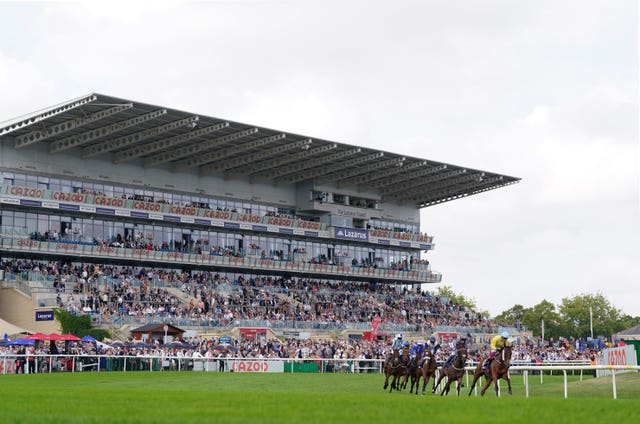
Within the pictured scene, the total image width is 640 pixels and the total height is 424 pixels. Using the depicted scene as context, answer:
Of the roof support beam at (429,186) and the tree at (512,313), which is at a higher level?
the roof support beam at (429,186)

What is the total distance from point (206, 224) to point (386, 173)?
47.9ft

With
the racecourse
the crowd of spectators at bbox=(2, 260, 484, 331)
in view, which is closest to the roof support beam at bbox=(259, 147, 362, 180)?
the crowd of spectators at bbox=(2, 260, 484, 331)

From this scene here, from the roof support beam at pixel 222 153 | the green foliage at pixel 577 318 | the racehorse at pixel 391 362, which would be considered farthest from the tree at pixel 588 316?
the racehorse at pixel 391 362

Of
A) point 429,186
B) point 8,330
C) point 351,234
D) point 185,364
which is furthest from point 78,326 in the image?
point 429,186

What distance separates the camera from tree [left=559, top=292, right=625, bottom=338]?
323 ft

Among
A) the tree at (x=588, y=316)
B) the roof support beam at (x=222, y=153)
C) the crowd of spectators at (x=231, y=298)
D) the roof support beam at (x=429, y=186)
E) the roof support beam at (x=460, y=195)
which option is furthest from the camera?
the tree at (x=588, y=316)

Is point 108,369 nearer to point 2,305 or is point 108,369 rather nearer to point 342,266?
point 2,305

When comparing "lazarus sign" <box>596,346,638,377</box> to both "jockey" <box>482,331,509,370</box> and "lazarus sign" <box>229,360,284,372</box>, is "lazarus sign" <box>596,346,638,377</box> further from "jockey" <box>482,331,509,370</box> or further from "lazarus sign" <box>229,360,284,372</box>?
"lazarus sign" <box>229,360,284,372</box>

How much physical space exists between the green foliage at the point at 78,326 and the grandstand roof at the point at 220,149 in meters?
10.6

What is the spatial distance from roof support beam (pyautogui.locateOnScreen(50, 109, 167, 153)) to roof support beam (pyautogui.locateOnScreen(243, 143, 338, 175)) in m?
13.0

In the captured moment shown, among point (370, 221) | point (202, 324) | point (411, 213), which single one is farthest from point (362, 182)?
point (202, 324)

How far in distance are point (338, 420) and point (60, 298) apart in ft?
130

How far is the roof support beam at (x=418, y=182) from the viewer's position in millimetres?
67812

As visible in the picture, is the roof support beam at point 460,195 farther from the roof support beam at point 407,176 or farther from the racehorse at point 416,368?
the racehorse at point 416,368
